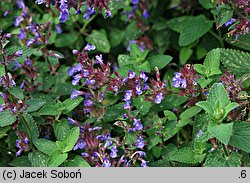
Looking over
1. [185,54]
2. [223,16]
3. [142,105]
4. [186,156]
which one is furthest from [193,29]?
[186,156]

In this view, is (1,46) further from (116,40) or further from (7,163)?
(116,40)

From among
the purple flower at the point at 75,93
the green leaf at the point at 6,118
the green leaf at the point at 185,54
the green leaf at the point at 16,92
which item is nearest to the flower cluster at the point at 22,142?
the green leaf at the point at 6,118

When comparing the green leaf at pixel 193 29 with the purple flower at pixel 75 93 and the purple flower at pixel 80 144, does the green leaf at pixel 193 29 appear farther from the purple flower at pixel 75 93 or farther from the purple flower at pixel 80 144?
the purple flower at pixel 80 144

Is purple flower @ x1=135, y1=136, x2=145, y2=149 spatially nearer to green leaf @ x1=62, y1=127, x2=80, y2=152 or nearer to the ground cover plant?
the ground cover plant

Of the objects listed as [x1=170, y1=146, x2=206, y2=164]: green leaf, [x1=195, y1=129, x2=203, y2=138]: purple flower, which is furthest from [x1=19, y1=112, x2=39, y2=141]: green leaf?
[x1=195, y1=129, x2=203, y2=138]: purple flower

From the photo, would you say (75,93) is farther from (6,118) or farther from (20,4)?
(20,4)
